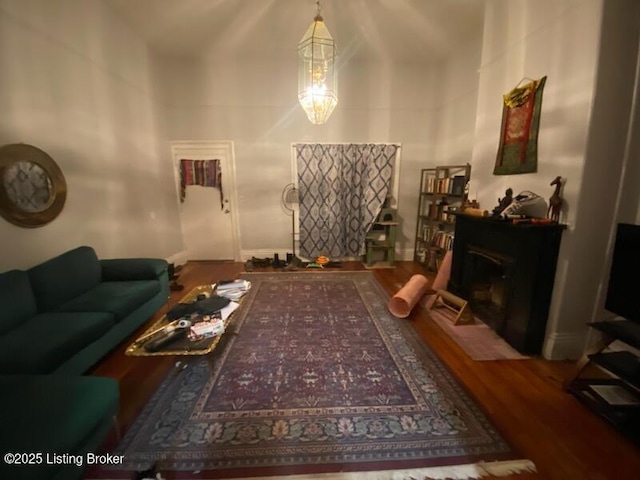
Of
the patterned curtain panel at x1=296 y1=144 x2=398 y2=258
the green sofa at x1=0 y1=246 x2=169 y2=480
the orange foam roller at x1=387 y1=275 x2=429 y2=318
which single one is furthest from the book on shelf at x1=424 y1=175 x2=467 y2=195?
the green sofa at x1=0 y1=246 x2=169 y2=480

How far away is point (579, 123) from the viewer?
196cm

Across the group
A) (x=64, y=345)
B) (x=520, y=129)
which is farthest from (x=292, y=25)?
(x=64, y=345)

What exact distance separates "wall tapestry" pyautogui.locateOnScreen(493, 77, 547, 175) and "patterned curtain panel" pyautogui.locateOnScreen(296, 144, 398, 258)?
2.12m

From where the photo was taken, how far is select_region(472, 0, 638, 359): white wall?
73.2 inches

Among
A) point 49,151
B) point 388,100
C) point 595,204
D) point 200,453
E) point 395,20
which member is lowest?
point 200,453

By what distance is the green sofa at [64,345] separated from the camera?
1.06 metres

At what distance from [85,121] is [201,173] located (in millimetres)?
1855

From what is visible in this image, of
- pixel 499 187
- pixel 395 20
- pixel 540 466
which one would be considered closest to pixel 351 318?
pixel 540 466

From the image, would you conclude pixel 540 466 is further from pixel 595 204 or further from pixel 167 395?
pixel 167 395

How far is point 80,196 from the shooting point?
2.82 m

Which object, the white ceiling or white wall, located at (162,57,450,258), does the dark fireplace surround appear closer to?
white wall, located at (162,57,450,258)

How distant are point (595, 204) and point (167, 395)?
3.31m

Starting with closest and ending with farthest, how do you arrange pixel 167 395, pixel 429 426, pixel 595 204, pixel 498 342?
pixel 429 426 < pixel 167 395 < pixel 595 204 < pixel 498 342

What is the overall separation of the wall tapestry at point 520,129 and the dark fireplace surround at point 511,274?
0.57 metres
